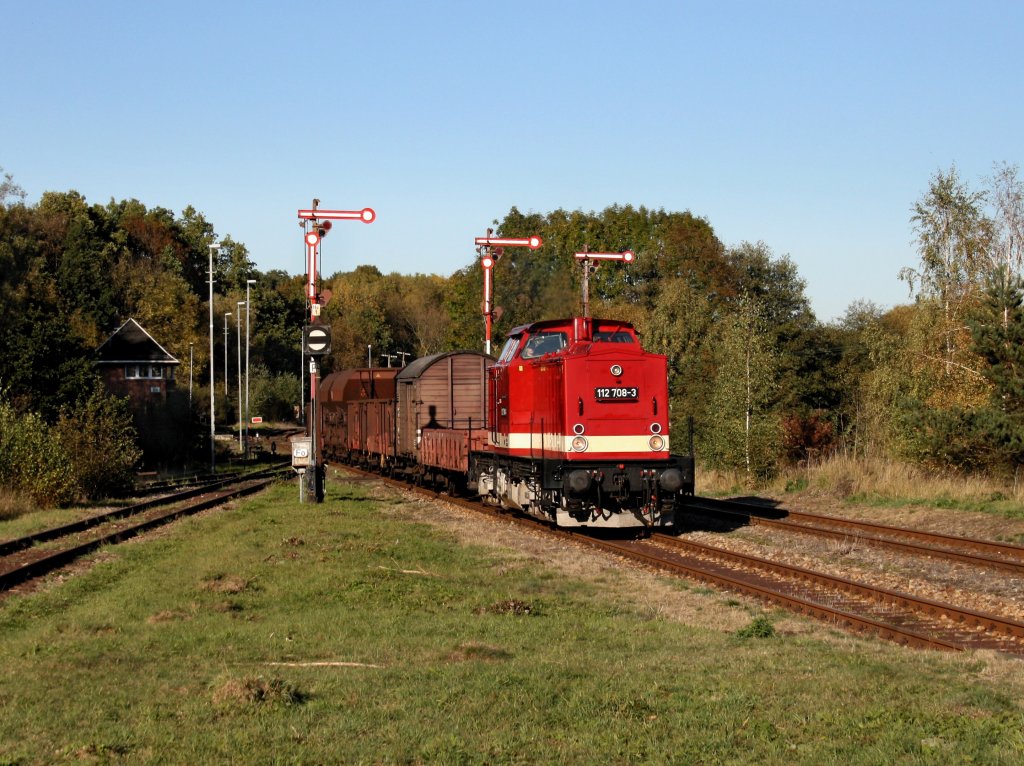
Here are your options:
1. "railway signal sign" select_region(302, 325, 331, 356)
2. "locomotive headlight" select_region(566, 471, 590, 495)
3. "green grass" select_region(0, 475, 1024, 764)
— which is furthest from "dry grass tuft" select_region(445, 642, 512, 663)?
"railway signal sign" select_region(302, 325, 331, 356)

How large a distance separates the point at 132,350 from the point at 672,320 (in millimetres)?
40778

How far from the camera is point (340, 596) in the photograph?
1388 cm

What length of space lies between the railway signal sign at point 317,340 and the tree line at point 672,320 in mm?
946

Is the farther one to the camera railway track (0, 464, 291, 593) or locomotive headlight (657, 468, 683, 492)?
locomotive headlight (657, 468, 683, 492)

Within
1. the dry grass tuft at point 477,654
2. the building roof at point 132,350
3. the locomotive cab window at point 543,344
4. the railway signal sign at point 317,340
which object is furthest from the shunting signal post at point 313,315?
the building roof at point 132,350

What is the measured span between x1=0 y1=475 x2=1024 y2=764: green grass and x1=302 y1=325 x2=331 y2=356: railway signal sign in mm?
10176

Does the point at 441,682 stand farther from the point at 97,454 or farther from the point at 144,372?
the point at 144,372

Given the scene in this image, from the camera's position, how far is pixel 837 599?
14734 millimetres

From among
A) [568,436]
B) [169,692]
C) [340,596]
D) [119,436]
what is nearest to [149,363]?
[119,436]

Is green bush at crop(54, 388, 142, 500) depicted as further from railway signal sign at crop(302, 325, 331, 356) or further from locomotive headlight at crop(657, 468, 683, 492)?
locomotive headlight at crop(657, 468, 683, 492)

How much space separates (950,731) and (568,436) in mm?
13133

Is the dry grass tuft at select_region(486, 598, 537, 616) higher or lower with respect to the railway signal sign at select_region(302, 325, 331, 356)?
lower

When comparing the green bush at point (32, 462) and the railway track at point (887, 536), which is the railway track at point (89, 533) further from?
the railway track at point (887, 536)

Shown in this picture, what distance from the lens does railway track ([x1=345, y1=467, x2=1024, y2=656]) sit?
39.6 ft
